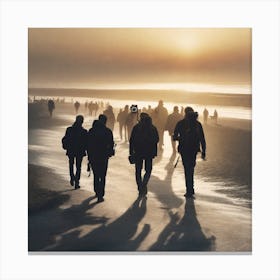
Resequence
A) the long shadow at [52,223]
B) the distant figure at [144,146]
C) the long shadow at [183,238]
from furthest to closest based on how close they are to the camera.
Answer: the distant figure at [144,146], the long shadow at [52,223], the long shadow at [183,238]

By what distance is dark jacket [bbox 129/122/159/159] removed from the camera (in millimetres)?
8922

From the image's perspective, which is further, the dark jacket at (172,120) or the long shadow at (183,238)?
the dark jacket at (172,120)

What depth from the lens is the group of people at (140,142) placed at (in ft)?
29.2

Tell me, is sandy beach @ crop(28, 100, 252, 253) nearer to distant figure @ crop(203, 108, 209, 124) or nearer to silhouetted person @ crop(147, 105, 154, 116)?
distant figure @ crop(203, 108, 209, 124)

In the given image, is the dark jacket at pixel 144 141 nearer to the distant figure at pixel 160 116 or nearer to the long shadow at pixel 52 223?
the distant figure at pixel 160 116

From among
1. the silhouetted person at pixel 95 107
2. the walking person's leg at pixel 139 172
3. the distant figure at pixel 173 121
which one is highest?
the silhouetted person at pixel 95 107

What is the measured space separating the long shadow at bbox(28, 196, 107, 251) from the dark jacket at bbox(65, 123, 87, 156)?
79 cm

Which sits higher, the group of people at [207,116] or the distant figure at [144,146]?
the group of people at [207,116]

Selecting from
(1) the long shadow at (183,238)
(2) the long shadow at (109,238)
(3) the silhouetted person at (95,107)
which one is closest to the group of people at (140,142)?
(3) the silhouetted person at (95,107)
